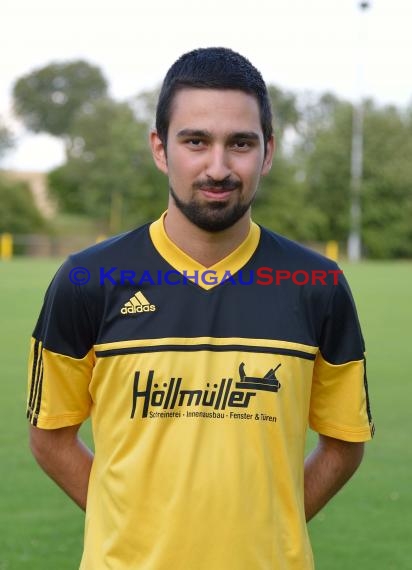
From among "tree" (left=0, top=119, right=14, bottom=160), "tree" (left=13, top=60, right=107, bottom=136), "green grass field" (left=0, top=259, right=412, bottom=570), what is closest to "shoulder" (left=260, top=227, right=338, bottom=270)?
"green grass field" (left=0, top=259, right=412, bottom=570)

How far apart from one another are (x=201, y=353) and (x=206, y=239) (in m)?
0.29

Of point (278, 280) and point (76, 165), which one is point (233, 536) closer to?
point (278, 280)

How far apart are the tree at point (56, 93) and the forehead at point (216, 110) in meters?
83.5

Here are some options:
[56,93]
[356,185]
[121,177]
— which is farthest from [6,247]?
[56,93]

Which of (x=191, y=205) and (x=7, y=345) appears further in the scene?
(x=7, y=345)

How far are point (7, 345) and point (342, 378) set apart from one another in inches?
429

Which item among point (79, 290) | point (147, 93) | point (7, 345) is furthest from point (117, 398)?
point (147, 93)

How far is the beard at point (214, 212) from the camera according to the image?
7.27 feet

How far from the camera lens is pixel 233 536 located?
84.8 inches

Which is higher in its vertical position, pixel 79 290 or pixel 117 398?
pixel 79 290

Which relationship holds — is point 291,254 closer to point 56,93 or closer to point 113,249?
point 113,249

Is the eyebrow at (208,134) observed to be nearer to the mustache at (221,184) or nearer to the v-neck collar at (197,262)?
the mustache at (221,184)

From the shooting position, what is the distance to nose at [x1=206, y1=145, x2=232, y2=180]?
85.5 inches

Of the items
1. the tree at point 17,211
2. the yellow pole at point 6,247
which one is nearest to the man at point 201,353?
the yellow pole at point 6,247
